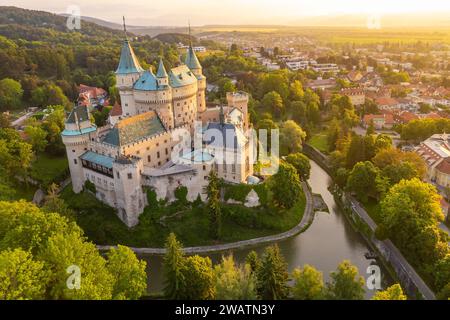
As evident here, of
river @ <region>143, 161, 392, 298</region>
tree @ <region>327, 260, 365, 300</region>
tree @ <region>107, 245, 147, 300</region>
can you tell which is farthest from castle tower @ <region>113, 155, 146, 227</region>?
tree @ <region>327, 260, 365, 300</region>

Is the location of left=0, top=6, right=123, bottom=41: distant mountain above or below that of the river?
above

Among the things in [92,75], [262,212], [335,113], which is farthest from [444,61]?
[262,212]

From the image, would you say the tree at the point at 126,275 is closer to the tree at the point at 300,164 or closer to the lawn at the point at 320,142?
the tree at the point at 300,164

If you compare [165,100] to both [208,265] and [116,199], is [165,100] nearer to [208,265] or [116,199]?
[116,199]

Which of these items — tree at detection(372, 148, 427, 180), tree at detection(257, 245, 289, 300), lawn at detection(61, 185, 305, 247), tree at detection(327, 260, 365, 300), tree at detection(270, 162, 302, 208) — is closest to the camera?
tree at detection(327, 260, 365, 300)

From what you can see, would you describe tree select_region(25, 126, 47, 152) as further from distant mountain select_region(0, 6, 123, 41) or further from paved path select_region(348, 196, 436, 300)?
distant mountain select_region(0, 6, 123, 41)

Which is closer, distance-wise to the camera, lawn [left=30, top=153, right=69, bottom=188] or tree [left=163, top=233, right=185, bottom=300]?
tree [left=163, top=233, right=185, bottom=300]

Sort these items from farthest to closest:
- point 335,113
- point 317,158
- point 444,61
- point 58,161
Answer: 1. point 444,61
2. point 335,113
3. point 317,158
4. point 58,161
